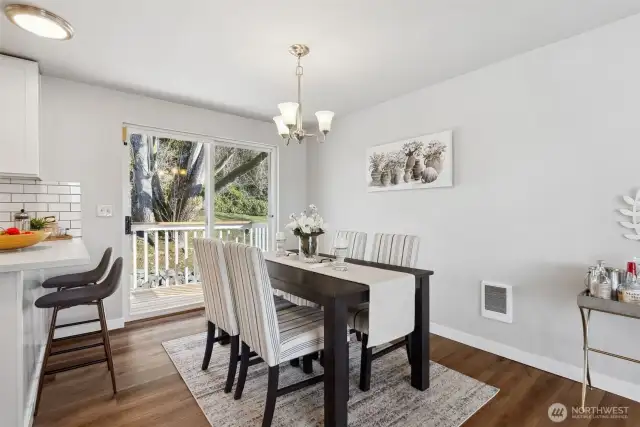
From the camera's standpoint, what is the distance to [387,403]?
197cm

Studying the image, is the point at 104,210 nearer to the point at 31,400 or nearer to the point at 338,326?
the point at 31,400

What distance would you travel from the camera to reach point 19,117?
97.4 inches

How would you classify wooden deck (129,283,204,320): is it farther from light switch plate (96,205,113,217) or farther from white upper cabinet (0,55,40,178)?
white upper cabinet (0,55,40,178)

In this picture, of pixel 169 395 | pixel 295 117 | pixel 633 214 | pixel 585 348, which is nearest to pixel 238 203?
pixel 295 117

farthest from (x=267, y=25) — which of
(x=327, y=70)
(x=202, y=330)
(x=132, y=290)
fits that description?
(x=132, y=290)

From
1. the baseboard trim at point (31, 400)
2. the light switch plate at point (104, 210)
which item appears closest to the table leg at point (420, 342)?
the baseboard trim at point (31, 400)

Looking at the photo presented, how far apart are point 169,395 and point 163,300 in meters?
2.13

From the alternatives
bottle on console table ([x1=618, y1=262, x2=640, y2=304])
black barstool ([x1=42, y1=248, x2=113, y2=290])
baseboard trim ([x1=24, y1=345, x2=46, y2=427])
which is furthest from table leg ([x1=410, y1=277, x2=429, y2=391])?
black barstool ([x1=42, y1=248, x2=113, y2=290])

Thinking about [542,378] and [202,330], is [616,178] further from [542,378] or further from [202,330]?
[202,330]

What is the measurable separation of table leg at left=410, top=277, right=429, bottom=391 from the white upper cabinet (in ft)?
9.92

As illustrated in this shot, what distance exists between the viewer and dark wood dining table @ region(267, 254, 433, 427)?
166 centimetres

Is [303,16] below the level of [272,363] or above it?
above

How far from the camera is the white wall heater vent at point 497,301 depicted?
2.56 meters

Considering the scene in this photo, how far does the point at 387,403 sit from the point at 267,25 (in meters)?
2.47
